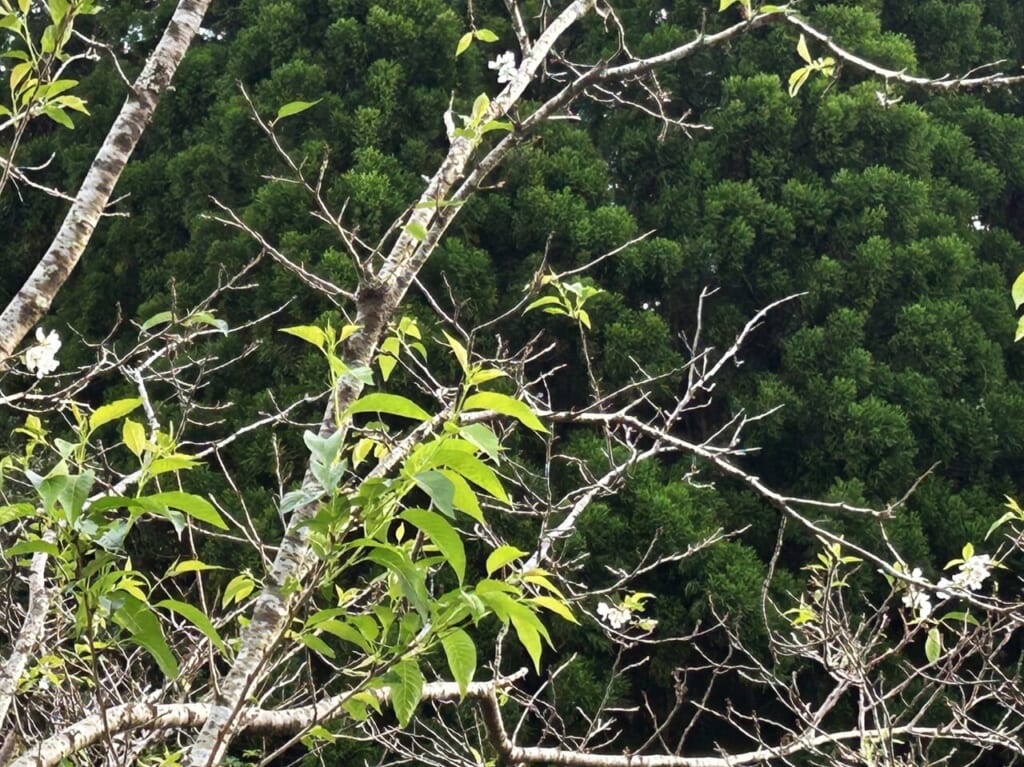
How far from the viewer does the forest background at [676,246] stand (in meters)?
5.46

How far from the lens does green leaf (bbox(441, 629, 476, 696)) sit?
104 centimetres

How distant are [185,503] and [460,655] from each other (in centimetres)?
30

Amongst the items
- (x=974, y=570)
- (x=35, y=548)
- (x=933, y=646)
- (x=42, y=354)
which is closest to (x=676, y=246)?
(x=974, y=570)

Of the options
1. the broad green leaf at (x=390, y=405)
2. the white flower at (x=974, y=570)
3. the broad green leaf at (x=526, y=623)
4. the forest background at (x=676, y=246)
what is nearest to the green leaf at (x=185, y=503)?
the broad green leaf at (x=390, y=405)

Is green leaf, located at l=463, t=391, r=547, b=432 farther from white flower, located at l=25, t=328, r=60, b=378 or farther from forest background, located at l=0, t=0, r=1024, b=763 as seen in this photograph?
forest background, located at l=0, t=0, r=1024, b=763

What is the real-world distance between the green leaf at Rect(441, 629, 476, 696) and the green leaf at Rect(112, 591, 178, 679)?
0.26 meters

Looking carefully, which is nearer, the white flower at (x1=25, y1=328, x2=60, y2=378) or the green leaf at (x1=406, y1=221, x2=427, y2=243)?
the green leaf at (x1=406, y1=221, x2=427, y2=243)

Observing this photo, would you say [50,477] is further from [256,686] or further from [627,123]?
[627,123]

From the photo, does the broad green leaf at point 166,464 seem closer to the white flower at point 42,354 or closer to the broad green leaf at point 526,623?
the broad green leaf at point 526,623

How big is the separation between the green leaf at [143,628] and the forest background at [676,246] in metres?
4.00

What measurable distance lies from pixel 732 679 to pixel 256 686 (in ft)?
15.8

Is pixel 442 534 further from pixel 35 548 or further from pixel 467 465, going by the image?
pixel 35 548

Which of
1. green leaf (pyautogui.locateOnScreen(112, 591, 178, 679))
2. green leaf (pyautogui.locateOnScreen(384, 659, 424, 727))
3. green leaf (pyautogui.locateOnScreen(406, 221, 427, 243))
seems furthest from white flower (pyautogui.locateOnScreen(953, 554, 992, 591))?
green leaf (pyautogui.locateOnScreen(112, 591, 178, 679))

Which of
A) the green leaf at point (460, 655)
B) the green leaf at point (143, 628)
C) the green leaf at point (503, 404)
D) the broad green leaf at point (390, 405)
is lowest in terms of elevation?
the green leaf at point (460, 655)
